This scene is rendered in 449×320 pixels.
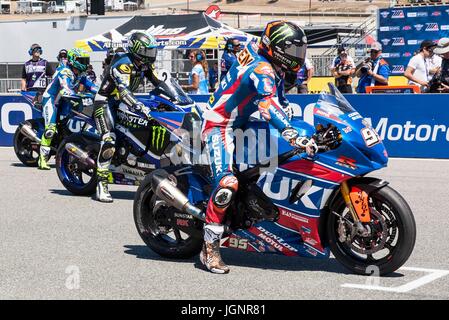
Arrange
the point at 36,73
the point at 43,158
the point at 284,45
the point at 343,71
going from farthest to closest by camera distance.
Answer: the point at 343,71
the point at 36,73
the point at 43,158
the point at 284,45

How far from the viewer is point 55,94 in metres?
12.7

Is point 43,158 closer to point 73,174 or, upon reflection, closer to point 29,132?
point 29,132

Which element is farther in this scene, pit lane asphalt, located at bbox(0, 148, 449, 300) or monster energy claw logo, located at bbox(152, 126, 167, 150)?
monster energy claw logo, located at bbox(152, 126, 167, 150)

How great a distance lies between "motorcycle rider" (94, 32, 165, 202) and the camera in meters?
9.73

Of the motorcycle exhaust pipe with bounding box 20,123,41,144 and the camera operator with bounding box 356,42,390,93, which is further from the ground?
the camera operator with bounding box 356,42,390,93

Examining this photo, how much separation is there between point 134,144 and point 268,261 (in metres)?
3.48

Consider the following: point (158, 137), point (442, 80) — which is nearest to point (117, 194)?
point (158, 137)

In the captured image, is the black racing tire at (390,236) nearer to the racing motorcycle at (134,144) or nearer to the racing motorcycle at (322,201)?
the racing motorcycle at (322,201)

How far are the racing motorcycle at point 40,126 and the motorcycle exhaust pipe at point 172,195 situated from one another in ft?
17.5

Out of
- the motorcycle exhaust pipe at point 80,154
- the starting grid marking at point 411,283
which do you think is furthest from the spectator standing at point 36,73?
the starting grid marking at point 411,283

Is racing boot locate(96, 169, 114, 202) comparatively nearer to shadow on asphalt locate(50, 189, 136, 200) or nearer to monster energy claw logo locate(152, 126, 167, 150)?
shadow on asphalt locate(50, 189, 136, 200)

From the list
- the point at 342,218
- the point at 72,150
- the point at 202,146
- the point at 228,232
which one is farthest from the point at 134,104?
the point at 342,218

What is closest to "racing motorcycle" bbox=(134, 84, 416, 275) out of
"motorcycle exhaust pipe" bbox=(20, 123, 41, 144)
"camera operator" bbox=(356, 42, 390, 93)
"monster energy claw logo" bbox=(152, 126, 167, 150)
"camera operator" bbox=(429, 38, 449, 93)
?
"monster energy claw logo" bbox=(152, 126, 167, 150)

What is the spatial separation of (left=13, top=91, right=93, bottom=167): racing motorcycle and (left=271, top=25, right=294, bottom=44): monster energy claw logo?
6.12 meters
